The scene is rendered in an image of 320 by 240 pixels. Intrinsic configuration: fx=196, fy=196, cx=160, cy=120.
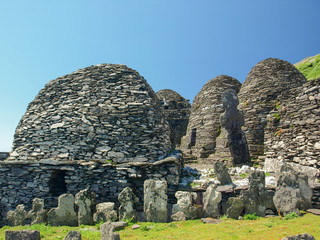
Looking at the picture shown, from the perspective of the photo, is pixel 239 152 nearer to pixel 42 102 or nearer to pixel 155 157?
pixel 155 157

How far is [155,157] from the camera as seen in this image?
296 inches

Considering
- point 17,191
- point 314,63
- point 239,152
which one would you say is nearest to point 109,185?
point 17,191

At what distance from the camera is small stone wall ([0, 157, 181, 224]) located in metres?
6.66

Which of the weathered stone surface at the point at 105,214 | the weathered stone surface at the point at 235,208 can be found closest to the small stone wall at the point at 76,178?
the weathered stone surface at the point at 105,214

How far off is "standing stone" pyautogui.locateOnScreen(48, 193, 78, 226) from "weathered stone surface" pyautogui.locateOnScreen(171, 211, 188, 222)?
304cm

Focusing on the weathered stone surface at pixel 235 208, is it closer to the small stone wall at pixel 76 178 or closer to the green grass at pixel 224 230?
the green grass at pixel 224 230

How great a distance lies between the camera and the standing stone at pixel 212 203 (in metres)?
5.55

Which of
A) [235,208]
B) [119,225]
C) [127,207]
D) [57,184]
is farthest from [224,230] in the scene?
[57,184]

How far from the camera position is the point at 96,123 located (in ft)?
26.2

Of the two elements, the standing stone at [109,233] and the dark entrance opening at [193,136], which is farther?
the dark entrance opening at [193,136]

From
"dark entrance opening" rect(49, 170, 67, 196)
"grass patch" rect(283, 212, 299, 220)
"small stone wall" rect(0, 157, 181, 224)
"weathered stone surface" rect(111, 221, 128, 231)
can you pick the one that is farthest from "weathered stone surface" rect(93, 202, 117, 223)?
"grass patch" rect(283, 212, 299, 220)

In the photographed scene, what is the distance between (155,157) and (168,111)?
15687 mm

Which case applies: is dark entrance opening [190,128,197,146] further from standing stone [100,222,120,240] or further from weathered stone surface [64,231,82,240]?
weathered stone surface [64,231,82,240]

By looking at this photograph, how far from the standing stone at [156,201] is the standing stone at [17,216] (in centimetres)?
413
